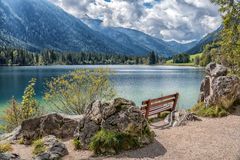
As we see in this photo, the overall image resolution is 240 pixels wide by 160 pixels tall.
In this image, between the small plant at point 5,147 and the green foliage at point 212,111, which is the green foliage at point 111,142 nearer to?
the small plant at point 5,147

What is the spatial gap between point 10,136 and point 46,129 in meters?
3.58

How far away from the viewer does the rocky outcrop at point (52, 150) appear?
1572cm

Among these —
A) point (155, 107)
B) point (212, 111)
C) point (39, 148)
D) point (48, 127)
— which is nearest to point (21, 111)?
point (48, 127)

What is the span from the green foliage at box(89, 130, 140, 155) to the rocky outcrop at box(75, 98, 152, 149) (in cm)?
32

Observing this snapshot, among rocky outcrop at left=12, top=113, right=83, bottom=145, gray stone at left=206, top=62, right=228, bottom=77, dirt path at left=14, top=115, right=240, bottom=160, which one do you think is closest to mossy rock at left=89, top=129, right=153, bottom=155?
dirt path at left=14, top=115, right=240, bottom=160

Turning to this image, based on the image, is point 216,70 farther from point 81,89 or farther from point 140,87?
point 140,87

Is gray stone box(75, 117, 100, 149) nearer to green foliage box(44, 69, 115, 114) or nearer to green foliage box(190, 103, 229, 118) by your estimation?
green foliage box(190, 103, 229, 118)

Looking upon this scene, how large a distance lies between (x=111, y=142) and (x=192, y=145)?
12.7 feet

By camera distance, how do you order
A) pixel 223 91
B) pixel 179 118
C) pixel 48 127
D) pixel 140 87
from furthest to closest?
pixel 140 87
pixel 223 91
pixel 179 118
pixel 48 127

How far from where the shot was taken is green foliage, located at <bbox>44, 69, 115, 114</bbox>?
102 ft

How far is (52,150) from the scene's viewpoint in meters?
16.7

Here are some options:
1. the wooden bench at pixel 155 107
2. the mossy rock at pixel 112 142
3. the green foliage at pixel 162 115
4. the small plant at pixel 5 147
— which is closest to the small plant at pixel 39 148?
the small plant at pixel 5 147

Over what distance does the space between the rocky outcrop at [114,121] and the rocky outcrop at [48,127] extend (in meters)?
3.67

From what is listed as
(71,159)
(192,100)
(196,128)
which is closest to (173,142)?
(196,128)
